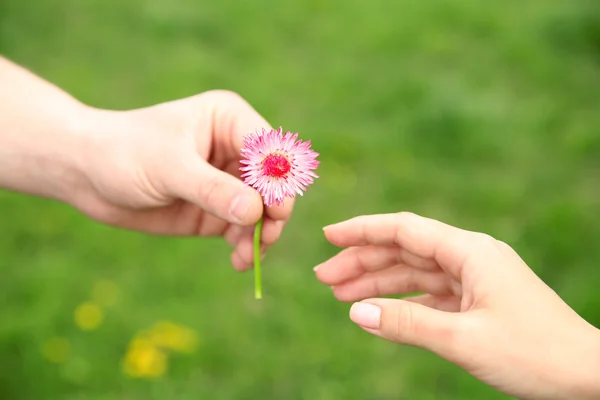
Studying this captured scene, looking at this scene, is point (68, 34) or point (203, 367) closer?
point (203, 367)

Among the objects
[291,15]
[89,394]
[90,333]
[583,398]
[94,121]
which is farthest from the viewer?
[291,15]

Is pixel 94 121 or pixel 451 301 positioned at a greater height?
pixel 94 121

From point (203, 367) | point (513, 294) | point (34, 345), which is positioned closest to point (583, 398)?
point (513, 294)

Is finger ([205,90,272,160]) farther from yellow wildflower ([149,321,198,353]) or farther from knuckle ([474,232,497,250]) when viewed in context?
yellow wildflower ([149,321,198,353])

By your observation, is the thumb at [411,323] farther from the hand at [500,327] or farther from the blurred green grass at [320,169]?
the blurred green grass at [320,169]

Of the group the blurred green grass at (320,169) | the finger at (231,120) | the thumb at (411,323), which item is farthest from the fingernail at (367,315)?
the blurred green grass at (320,169)

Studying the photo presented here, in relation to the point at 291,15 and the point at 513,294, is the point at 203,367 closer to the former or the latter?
the point at 513,294
